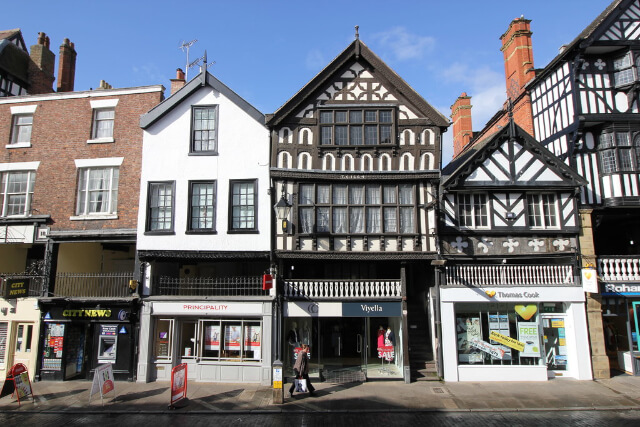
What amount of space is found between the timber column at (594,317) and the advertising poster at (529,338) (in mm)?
1940

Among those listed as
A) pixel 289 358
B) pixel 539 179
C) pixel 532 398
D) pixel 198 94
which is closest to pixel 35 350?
pixel 289 358

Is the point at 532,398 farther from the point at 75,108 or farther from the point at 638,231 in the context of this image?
the point at 75,108

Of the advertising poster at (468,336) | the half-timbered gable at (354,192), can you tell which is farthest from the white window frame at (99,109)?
the advertising poster at (468,336)

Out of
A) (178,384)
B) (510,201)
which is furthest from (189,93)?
(510,201)

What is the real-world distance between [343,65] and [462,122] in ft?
51.6

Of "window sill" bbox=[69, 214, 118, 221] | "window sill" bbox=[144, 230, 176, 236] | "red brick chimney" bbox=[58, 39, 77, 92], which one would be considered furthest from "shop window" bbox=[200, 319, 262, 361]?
"red brick chimney" bbox=[58, 39, 77, 92]

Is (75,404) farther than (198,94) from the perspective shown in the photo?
No

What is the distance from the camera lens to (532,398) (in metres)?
12.1

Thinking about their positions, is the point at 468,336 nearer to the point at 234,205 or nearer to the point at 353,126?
the point at 353,126

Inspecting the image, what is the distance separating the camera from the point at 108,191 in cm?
1608

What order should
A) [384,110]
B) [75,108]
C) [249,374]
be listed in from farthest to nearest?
[75,108] → [384,110] → [249,374]

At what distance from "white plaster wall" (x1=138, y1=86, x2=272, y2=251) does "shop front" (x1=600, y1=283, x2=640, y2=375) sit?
12.9 m

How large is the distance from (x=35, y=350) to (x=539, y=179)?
65.3 ft

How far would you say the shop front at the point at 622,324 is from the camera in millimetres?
14875
